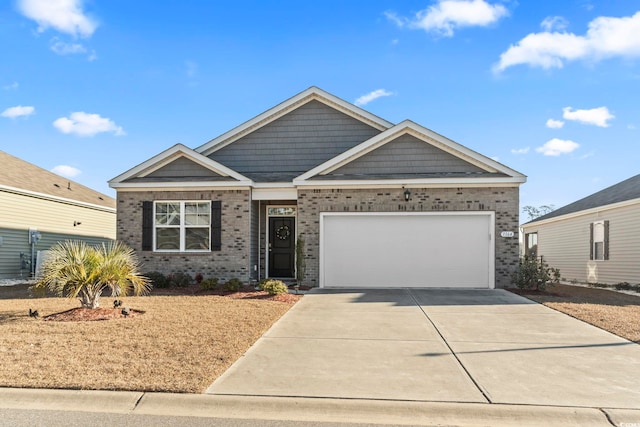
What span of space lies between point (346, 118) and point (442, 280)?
21.8 ft

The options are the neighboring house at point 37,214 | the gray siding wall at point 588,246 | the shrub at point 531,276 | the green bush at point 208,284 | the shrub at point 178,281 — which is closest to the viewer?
the green bush at point 208,284

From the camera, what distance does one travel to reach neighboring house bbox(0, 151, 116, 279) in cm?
1597

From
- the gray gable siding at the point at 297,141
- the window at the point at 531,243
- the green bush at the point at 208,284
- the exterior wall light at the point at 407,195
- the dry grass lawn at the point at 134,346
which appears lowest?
the dry grass lawn at the point at 134,346

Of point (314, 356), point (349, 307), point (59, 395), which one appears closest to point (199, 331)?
point (314, 356)

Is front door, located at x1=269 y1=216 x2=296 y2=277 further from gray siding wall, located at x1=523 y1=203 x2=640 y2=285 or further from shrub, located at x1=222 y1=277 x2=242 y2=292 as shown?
gray siding wall, located at x1=523 y1=203 x2=640 y2=285

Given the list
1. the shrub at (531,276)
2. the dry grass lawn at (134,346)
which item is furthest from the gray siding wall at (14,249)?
A: the shrub at (531,276)

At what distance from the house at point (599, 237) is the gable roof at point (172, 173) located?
1056 cm

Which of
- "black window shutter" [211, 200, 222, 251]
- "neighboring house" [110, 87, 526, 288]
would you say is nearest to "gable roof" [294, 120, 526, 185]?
"neighboring house" [110, 87, 526, 288]

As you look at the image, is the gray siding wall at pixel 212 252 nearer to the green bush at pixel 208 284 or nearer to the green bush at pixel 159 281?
the green bush at pixel 159 281

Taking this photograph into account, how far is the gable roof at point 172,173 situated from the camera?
13.7m

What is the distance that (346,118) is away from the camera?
52.4ft

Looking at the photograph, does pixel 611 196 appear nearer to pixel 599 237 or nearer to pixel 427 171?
pixel 599 237

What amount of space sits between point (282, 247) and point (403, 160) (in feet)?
16.2

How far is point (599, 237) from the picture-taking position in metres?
16.5
